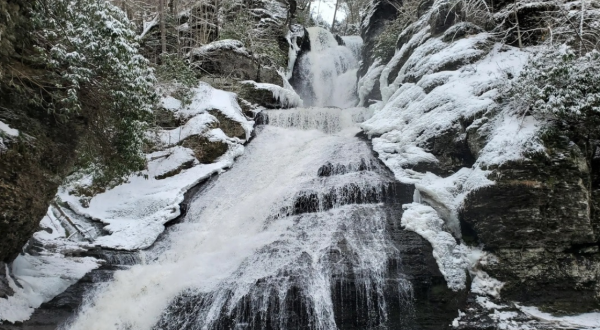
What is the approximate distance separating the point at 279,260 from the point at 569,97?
22.0 ft

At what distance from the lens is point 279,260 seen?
8062 millimetres

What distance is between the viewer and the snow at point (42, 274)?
7137mm

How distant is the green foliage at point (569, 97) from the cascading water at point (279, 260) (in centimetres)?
346

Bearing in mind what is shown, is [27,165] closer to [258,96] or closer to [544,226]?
[544,226]

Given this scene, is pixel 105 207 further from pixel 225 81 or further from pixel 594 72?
pixel 594 72

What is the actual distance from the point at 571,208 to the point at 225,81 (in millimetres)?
14597

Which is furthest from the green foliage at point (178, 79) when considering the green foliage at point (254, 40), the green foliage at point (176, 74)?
the green foliage at point (254, 40)

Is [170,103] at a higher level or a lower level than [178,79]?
lower

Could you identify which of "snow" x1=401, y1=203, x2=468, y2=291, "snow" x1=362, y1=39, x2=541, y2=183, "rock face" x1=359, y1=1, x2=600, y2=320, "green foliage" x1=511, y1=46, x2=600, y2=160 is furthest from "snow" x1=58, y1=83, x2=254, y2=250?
"green foliage" x1=511, y1=46, x2=600, y2=160

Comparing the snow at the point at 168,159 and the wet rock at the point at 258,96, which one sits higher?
the wet rock at the point at 258,96

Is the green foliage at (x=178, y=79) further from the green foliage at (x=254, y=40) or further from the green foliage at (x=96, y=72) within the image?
the green foliage at (x=96, y=72)

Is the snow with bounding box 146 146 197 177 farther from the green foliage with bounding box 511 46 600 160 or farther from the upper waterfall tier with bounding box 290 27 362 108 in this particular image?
the upper waterfall tier with bounding box 290 27 362 108

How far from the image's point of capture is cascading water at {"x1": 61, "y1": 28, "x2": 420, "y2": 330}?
7.09 m

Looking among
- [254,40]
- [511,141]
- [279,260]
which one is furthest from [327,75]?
[279,260]
